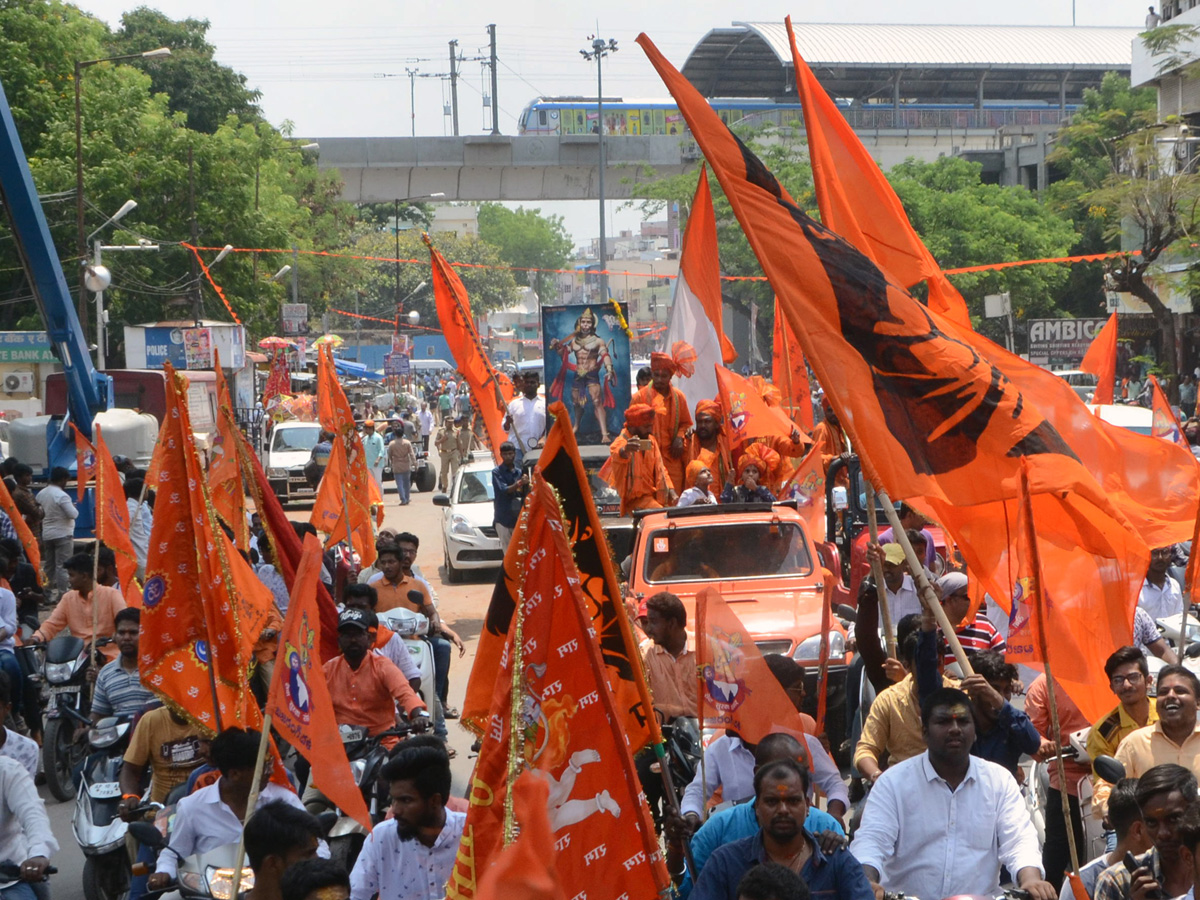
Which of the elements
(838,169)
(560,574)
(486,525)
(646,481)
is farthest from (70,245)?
(560,574)

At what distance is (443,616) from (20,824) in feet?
34.8

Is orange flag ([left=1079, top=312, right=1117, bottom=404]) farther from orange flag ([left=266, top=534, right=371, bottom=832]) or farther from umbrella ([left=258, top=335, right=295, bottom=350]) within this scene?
umbrella ([left=258, top=335, right=295, bottom=350])

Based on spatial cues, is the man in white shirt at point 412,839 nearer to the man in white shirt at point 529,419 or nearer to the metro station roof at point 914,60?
the man in white shirt at point 529,419

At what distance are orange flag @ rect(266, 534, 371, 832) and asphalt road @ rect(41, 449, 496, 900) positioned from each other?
2966 mm

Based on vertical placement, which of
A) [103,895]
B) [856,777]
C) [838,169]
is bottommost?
[103,895]

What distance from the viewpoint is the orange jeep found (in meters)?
9.98

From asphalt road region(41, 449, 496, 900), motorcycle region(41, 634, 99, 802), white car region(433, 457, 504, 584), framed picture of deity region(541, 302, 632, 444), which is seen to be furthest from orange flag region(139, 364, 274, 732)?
white car region(433, 457, 504, 584)

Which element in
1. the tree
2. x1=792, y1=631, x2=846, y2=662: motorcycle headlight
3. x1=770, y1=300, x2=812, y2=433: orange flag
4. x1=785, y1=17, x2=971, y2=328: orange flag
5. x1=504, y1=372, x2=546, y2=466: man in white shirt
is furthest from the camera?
the tree

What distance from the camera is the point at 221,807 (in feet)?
19.5

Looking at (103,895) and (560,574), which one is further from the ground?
(560,574)

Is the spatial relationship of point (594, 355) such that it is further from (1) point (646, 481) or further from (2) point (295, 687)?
(2) point (295, 687)

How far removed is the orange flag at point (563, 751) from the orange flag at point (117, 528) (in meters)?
7.03

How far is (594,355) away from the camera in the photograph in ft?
59.3

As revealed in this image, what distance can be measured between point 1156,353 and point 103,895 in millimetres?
40993
